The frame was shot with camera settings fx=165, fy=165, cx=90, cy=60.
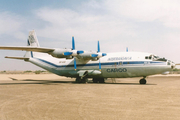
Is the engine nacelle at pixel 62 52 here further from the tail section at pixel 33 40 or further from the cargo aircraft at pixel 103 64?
the tail section at pixel 33 40

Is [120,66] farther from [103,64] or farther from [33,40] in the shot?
[33,40]

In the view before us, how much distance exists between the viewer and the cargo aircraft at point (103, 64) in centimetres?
2083

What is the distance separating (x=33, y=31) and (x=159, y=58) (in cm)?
2411

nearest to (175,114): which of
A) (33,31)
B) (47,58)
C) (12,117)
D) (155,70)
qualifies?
(12,117)

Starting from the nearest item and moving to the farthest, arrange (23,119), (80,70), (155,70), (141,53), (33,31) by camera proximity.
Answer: (23,119)
(155,70)
(141,53)
(80,70)
(33,31)

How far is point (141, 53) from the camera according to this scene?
22312 mm

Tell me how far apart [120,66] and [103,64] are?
2.63m

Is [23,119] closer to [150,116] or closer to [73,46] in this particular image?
[150,116]

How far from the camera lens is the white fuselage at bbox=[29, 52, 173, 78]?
2064 cm

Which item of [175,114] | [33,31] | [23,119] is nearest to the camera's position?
[23,119]

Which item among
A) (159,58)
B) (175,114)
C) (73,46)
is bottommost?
(175,114)

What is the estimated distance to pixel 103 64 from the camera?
78.5 feet

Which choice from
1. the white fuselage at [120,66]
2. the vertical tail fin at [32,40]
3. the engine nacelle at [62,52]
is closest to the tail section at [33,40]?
the vertical tail fin at [32,40]

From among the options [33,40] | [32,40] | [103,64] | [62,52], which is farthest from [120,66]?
[32,40]
